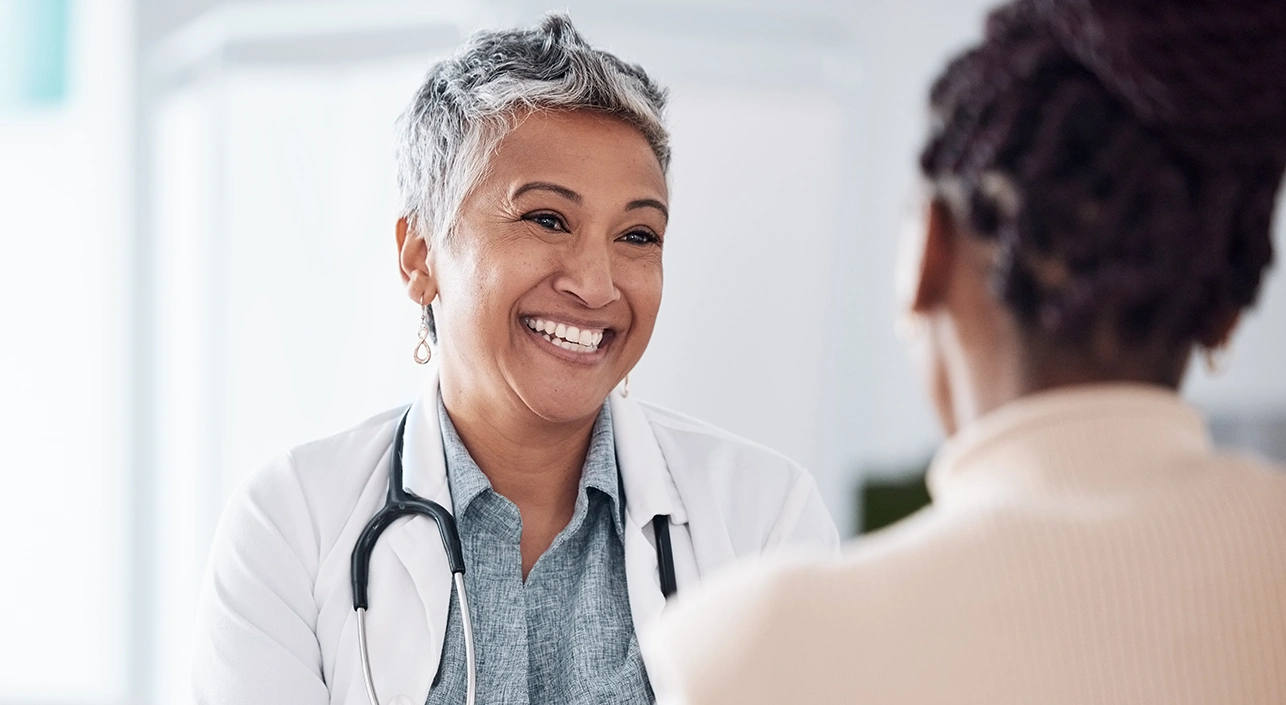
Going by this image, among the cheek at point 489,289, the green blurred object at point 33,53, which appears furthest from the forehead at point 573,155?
the green blurred object at point 33,53

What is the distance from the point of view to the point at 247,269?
2.73 meters

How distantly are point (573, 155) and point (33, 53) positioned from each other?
7.07 feet

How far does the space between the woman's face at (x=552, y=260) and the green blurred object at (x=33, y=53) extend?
6.53 feet

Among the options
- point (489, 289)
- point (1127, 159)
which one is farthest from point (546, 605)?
point (1127, 159)

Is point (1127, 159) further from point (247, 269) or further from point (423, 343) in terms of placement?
point (247, 269)

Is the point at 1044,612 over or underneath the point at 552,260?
underneath

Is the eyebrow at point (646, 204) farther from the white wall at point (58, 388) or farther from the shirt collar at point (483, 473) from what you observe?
the white wall at point (58, 388)

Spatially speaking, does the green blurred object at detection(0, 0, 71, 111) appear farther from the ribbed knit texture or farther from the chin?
the ribbed knit texture

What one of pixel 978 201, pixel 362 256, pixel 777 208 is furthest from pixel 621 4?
pixel 978 201

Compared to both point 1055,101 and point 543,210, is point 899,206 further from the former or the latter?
point 1055,101

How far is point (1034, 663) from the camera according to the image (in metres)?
0.70

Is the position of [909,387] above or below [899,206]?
below

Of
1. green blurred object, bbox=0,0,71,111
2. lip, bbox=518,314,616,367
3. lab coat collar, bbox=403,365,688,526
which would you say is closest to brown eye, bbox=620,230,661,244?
lip, bbox=518,314,616,367

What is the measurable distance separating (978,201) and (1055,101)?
0.24ft
